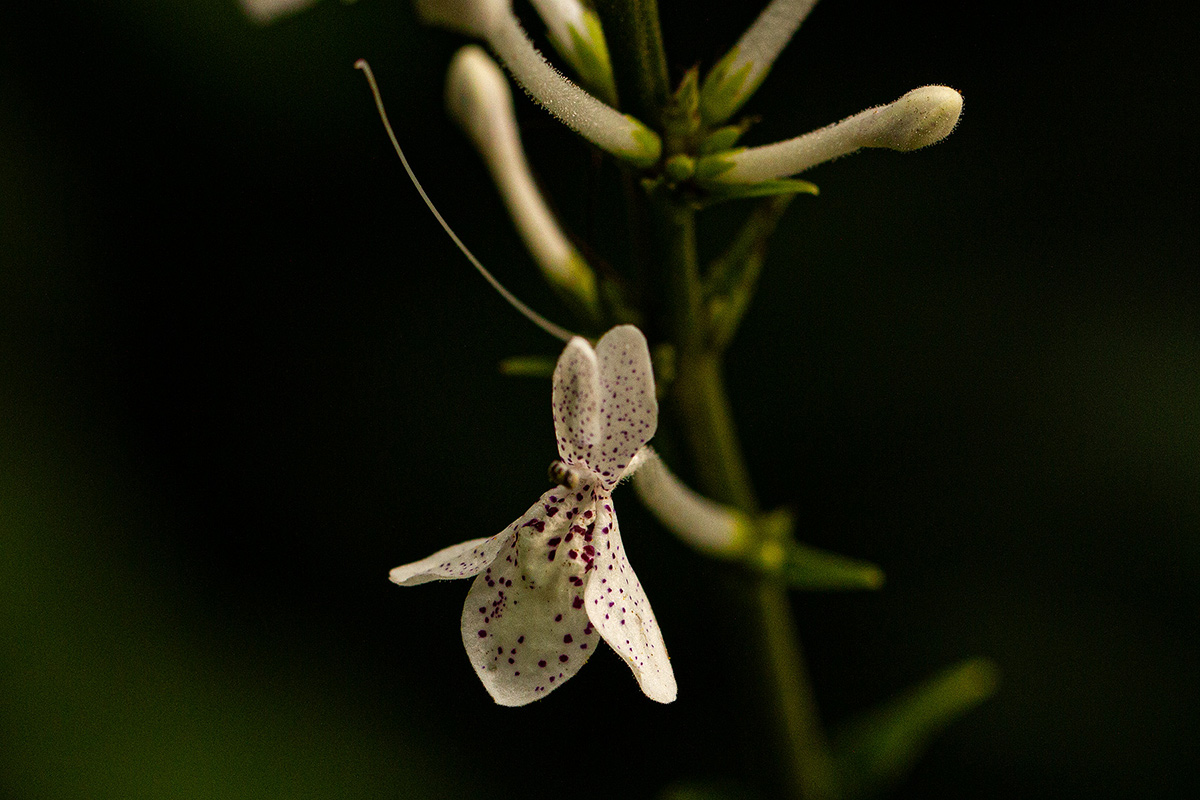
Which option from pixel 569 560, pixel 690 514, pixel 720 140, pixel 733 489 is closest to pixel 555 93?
pixel 720 140

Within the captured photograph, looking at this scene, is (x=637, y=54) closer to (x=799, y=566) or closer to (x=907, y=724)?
(x=799, y=566)

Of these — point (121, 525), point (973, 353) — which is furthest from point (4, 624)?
point (973, 353)

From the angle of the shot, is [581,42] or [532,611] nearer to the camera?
[532,611]

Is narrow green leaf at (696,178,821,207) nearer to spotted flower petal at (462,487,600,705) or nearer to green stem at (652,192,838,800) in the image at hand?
green stem at (652,192,838,800)

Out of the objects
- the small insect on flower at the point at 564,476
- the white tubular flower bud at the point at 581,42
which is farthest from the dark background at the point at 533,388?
the small insect on flower at the point at 564,476

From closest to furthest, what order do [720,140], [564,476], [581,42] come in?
[564,476] < [720,140] < [581,42]

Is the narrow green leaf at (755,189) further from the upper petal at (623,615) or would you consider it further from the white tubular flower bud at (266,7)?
the white tubular flower bud at (266,7)

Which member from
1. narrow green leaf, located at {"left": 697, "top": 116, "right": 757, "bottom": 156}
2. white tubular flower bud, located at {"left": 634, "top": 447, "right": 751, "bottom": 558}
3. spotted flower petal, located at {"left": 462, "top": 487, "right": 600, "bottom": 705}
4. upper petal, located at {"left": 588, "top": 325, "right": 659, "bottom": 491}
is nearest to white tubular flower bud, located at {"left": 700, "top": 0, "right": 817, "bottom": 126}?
narrow green leaf, located at {"left": 697, "top": 116, "right": 757, "bottom": 156}
